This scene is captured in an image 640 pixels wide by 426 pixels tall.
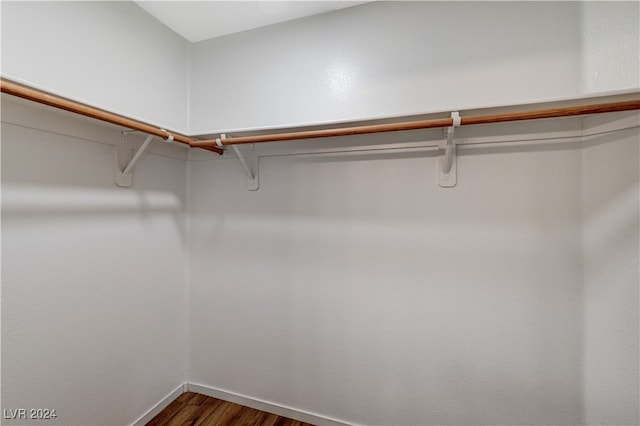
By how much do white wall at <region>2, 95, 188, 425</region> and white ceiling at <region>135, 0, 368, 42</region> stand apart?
760mm

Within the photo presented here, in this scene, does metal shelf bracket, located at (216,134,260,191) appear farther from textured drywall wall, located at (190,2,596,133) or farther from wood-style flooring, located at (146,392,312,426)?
wood-style flooring, located at (146,392,312,426)

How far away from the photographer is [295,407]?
1.64 meters

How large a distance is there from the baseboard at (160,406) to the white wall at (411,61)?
65.4 inches

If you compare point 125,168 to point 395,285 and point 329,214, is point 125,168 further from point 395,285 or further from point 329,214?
point 395,285

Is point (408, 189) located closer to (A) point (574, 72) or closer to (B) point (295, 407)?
(A) point (574, 72)

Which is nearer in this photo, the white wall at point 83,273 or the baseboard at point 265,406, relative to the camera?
the white wall at point 83,273

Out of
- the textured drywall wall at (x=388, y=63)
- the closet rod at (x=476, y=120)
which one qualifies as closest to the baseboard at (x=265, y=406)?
the closet rod at (x=476, y=120)

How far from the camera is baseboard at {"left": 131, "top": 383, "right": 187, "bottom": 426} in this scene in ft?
5.08

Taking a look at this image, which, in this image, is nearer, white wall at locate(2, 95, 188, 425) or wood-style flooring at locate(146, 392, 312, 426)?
white wall at locate(2, 95, 188, 425)

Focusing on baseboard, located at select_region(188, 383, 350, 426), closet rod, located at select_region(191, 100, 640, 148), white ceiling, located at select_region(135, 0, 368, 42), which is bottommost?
baseboard, located at select_region(188, 383, 350, 426)

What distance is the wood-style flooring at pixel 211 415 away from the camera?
1596 millimetres

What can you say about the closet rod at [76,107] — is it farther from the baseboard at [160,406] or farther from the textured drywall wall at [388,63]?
the baseboard at [160,406]

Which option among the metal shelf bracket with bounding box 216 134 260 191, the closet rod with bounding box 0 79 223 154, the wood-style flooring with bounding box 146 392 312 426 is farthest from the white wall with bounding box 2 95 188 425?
the metal shelf bracket with bounding box 216 134 260 191

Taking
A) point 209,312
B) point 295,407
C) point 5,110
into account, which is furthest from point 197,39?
point 295,407
